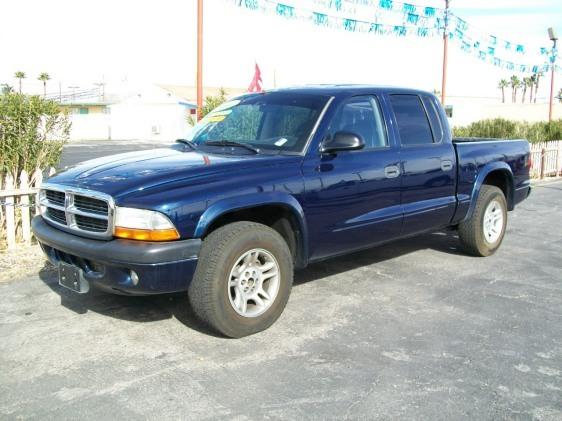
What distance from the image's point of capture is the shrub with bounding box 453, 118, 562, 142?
17172mm

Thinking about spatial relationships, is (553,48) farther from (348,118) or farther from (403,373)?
(403,373)

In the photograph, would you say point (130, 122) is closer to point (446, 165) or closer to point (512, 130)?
point (512, 130)

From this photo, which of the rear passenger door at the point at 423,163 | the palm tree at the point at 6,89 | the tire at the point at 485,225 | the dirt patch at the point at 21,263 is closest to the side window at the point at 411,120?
the rear passenger door at the point at 423,163

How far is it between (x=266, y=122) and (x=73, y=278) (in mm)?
2090

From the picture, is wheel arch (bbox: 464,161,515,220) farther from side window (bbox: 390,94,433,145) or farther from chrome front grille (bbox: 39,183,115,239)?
chrome front grille (bbox: 39,183,115,239)

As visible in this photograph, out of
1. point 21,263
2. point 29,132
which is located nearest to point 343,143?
point 21,263

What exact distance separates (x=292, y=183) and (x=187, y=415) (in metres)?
1.94

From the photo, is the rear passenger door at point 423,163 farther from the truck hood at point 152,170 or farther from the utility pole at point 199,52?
the utility pole at point 199,52

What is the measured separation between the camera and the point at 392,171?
17.2ft

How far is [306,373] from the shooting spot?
3676 millimetres

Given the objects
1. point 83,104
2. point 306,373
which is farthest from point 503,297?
point 83,104

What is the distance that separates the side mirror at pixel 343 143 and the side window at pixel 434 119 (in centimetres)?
162

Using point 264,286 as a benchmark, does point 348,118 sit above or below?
above

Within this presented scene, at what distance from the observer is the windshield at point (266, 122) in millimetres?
4828
